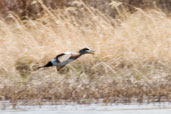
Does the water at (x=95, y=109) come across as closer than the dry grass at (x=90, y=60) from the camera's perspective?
Yes

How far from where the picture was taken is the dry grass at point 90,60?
775cm

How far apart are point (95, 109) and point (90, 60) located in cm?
296

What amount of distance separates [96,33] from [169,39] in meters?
1.30

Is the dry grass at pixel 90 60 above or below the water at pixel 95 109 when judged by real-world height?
above

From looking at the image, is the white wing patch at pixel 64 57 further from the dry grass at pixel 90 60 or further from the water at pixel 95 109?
the water at pixel 95 109

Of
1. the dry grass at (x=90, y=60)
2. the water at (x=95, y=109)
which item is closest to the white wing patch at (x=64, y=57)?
the dry grass at (x=90, y=60)

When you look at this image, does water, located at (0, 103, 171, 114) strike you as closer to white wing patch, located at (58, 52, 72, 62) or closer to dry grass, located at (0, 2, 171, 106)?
dry grass, located at (0, 2, 171, 106)

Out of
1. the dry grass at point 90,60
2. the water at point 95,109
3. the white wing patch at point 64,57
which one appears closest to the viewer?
the water at point 95,109

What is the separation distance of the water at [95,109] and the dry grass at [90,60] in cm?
24

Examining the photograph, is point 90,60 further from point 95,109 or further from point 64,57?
point 95,109

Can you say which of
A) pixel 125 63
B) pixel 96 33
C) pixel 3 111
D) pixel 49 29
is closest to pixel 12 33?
pixel 49 29

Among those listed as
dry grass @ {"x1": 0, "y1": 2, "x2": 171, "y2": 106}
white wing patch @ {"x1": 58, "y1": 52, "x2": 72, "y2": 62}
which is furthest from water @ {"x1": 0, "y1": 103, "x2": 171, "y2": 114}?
white wing patch @ {"x1": 58, "y1": 52, "x2": 72, "y2": 62}

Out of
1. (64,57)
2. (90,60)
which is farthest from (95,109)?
(90,60)

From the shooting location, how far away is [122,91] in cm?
778
